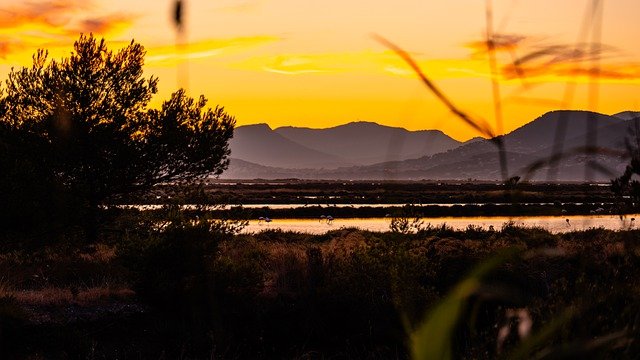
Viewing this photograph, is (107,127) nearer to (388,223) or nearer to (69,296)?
(69,296)

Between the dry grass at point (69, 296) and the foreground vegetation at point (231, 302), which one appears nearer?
the foreground vegetation at point (231, 302)

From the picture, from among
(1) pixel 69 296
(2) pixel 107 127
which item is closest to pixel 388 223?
(2) pixel 107 127

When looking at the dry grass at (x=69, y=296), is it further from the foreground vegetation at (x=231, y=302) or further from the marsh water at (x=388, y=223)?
the marsh water at (x=388, y=223)

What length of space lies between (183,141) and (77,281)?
9.17 m

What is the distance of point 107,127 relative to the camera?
28.8 m

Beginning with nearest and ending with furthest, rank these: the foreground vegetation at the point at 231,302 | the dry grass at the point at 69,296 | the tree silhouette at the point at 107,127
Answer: the foreground vegetation at the point at 231,302 → the dry grass at the point at 69,296 → the tree silhouette at the point at 107,127

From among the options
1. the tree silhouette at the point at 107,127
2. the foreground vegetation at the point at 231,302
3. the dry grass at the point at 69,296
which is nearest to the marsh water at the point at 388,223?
the tree silhouette at the point at 107,127

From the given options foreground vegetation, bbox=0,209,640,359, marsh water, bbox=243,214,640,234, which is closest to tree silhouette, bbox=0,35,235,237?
foreground vegetation, bbox=0,209,640,359

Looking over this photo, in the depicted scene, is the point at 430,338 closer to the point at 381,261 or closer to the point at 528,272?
the point at 381,261

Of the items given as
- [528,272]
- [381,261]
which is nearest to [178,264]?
[381,261]

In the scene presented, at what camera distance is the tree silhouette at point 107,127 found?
2734 cm

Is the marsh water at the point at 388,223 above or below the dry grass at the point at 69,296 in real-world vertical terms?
below

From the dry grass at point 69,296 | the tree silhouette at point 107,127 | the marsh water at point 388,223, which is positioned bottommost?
the marsh water at point 388,223

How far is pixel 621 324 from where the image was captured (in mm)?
4371
